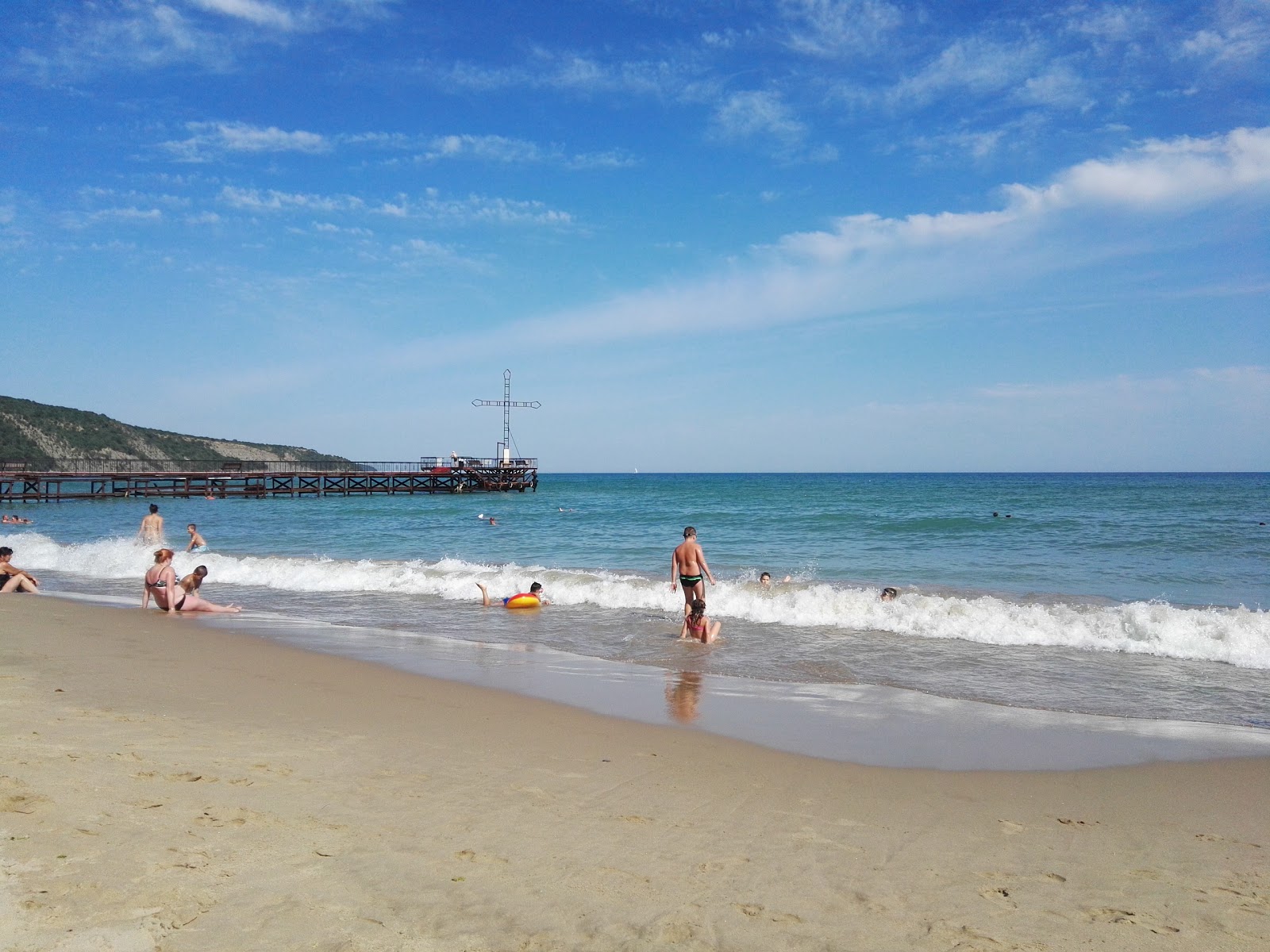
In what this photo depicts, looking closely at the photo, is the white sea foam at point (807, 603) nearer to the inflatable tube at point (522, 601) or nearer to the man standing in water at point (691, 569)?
the inflatable tube at point (522, 601)

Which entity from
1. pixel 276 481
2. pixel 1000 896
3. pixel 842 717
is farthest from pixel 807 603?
pixel 276 481

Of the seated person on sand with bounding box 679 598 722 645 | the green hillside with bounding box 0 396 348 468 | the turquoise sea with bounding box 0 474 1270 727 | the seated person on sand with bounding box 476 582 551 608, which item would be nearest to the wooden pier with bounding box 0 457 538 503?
the turquoise sea with bounding box 0 474 1270 727

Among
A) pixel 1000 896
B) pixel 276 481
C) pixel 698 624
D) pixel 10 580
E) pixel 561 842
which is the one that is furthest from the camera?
pixel 276 481

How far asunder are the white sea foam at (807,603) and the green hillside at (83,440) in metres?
69.6

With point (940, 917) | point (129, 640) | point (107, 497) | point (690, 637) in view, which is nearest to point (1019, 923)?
point (940, 917)

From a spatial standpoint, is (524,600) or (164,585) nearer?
(164,585)

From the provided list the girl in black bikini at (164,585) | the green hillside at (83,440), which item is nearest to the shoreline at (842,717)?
the girl in black bikini at (164,585)

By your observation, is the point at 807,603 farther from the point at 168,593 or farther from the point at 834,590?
the point at 168,593

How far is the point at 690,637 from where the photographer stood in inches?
460

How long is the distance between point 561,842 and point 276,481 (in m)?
60.2

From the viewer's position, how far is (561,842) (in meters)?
4.19

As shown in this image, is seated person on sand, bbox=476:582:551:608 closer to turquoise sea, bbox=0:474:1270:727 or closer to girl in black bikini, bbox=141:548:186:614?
turquoise sea, bbox=0:474:1270:727

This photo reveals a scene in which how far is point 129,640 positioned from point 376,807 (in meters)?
7.60

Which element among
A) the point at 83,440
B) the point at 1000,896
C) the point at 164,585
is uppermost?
the point at 83,440
